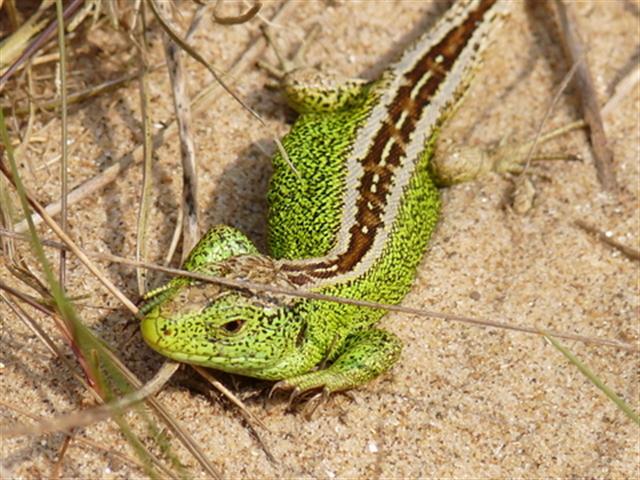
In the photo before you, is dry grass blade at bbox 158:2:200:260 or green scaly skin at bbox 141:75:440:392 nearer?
green scaly skin at bbox 141:75:440:392

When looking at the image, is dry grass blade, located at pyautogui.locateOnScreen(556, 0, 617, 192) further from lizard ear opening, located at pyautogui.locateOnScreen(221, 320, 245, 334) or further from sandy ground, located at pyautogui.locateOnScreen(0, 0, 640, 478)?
lizard ear opening, located at pyautogui.locateOnScreen(221, 320, 245, 334)

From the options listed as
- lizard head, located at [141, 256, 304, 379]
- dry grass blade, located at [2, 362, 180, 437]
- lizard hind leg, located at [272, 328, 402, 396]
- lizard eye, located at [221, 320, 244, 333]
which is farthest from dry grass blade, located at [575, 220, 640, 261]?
dry grass blade, located at [2, 362, 180, 437]

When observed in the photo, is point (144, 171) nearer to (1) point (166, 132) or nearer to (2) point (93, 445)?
(1) point (166, 132)

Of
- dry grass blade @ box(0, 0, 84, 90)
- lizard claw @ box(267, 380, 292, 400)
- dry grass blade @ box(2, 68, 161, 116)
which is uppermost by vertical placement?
dry grass blade @ box(0, 0, 84, 90)

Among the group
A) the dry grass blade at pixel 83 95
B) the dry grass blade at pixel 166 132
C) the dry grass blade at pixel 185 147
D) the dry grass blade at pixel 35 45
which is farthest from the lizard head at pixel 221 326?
the dry grass blade at pixel 83 95

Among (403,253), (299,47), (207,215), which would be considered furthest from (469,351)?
(299,47)

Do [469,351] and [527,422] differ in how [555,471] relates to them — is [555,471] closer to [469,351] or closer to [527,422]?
[527,422]
